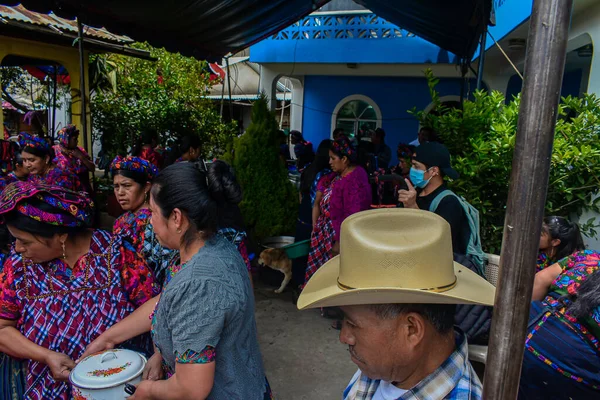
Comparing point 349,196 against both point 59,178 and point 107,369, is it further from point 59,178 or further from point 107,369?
point 59,178

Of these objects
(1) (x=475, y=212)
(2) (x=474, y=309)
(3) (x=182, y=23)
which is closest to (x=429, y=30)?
(3) (x=182, y=23)

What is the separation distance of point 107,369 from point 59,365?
296 mm

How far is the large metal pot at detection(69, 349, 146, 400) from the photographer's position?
1576 mm

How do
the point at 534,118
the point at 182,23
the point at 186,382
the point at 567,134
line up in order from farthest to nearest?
the point at 182,23 → the point at 567,134 → the point at 186,382 → the point at 534,118

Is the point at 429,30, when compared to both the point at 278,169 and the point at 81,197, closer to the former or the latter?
the point at 278,169

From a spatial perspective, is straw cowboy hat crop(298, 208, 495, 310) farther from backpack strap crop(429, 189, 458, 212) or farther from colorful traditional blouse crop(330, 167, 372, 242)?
colorful traditional blouse crop(330, 167, 372, 242)

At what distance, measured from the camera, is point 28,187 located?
1.85m

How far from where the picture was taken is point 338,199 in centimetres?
424

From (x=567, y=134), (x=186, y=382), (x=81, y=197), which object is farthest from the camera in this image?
(x=567, y=134)

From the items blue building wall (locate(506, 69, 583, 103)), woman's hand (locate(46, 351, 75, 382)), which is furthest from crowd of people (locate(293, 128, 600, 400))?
blue building wall (locate(506, 69, 583, 103))

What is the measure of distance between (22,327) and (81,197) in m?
0.63

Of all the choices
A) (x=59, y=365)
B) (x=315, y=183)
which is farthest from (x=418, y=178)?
(x=59, y=365)

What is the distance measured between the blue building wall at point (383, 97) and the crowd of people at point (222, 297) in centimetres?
938

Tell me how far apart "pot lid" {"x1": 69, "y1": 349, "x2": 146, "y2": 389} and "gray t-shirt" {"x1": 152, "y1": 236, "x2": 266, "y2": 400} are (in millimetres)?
169
